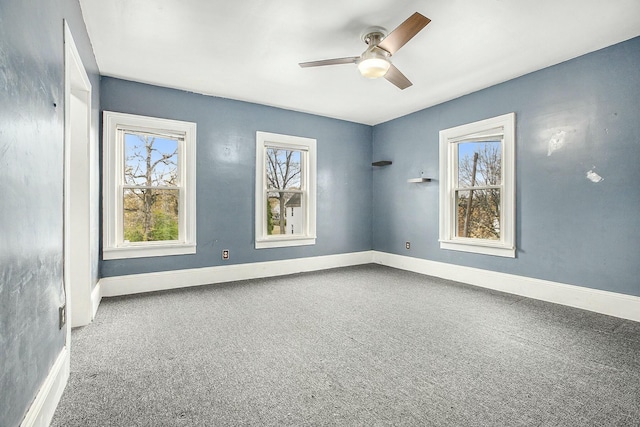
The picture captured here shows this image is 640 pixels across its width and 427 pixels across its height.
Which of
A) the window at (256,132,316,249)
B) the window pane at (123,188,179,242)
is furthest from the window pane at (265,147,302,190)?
the window pane at (123,188,179,242)

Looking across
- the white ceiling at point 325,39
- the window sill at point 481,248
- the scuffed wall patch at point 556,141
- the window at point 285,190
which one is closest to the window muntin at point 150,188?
the white ceiling at point 325,39

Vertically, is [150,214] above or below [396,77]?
below

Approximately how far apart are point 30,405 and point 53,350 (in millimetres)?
412

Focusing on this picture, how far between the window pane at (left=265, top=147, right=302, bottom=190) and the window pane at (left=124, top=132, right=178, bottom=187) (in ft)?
4.43

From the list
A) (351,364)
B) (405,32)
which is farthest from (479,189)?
(351,364)

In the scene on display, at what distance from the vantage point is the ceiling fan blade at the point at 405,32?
216 cm

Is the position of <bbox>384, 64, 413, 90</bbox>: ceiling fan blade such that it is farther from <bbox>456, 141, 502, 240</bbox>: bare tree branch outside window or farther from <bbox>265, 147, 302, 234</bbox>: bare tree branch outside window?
<bbox>265, 147, 302, 234</bbox>: bare tree branch outside window

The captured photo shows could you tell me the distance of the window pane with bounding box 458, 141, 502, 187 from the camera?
4.09m

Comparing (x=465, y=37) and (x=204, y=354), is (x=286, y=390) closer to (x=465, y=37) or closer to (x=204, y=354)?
(x=204, y=354)

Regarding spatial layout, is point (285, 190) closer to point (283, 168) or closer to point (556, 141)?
point (283, 168)

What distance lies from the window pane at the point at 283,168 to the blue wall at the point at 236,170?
1.09 ft

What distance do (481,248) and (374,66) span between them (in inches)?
110

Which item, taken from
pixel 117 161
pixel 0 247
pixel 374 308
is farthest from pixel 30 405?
pixel 117 161

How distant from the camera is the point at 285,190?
4980 mm
